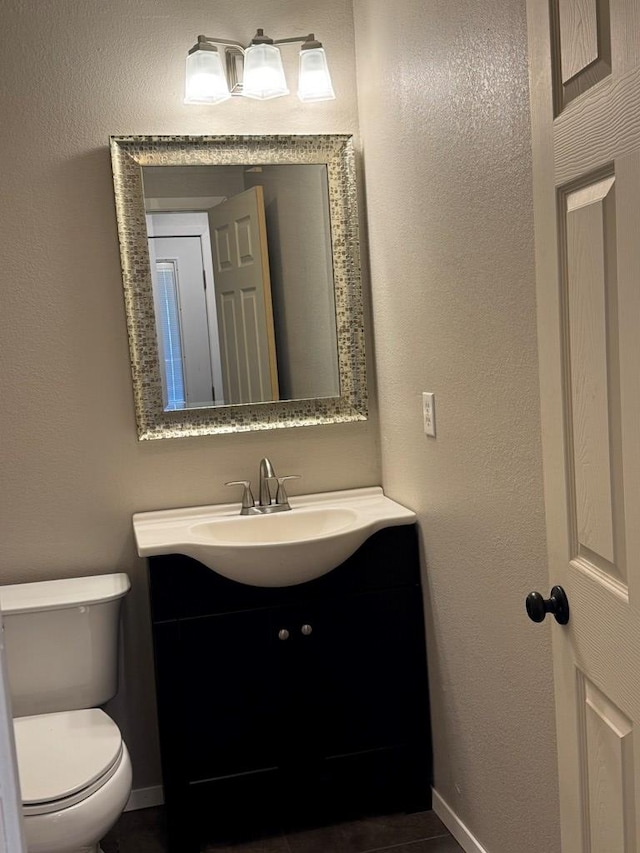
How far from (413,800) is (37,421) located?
4.95ft

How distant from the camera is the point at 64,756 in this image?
83.1 inches

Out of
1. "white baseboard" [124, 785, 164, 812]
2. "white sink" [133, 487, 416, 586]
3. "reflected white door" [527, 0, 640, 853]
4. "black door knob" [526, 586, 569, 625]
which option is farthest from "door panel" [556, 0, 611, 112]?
"white baseboard" [124, 785, 164, 812]

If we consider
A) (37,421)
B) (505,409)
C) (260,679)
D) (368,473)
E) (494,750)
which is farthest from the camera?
(368,473)

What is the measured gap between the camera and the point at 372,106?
2.57 metres

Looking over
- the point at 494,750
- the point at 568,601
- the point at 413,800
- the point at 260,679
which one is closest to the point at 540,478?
the point at 568,601

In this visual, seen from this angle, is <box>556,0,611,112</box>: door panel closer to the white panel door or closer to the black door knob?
the black door knob

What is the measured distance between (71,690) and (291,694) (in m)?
0.59

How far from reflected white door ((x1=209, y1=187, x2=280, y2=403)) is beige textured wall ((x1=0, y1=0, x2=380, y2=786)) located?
0.58 feet

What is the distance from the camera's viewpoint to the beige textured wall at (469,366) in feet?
5.81

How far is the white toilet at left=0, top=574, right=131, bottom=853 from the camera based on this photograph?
2.03m

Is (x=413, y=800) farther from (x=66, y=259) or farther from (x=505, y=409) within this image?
(x=66, y=259)

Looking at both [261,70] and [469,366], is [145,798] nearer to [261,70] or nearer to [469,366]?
[469,366]

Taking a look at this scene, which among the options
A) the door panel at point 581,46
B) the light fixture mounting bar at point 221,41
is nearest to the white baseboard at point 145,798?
the light fixture mounting bar at point 221,41

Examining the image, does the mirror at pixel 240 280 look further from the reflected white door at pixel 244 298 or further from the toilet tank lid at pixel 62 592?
the toilet tank lid at pixel 62 592
